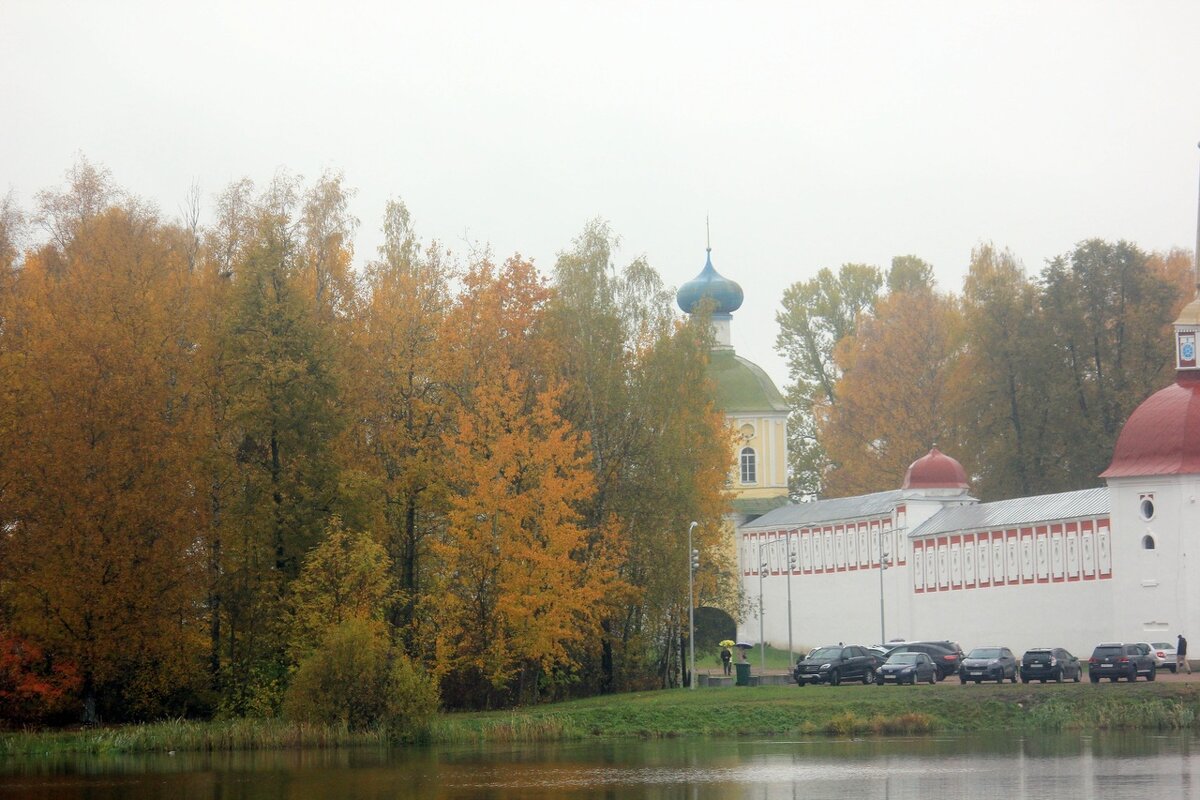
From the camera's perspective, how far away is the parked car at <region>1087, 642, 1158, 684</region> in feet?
173

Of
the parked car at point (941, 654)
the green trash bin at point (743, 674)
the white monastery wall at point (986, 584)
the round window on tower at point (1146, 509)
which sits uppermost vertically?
the round window on tower at point (1146, 509)

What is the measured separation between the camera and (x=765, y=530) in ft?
279

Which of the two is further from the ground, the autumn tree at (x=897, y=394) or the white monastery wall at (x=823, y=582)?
the autumn tree at (x=897, y=394)

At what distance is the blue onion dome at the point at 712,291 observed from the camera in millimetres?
100938

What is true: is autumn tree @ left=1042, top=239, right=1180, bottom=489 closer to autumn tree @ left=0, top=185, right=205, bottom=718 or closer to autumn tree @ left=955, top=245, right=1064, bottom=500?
autumn tree @ left=955, top=245, right=1064, bottom=500

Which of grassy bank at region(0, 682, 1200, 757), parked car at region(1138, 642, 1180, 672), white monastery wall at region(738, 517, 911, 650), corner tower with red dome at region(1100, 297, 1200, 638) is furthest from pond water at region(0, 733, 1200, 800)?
white monastery wall at region(738, 517, 911, 650)

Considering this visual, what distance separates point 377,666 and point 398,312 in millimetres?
14608

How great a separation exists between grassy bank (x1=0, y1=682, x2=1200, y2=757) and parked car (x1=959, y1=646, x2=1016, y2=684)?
4.21 m

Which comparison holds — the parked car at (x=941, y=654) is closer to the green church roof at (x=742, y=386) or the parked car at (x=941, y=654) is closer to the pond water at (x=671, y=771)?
the pond water at (x=671, y=771)

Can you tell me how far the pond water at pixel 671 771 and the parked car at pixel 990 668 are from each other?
36.3 ft

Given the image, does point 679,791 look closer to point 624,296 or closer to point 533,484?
point 533,484

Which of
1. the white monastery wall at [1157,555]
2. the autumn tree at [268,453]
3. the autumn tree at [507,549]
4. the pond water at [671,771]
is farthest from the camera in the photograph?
the white monastery wall at [1157,555]

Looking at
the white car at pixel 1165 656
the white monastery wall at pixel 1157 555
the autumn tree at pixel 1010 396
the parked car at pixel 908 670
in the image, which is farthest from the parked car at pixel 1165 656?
the autumn tree at pixel 1010 396

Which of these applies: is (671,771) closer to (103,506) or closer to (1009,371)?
(103,506)
